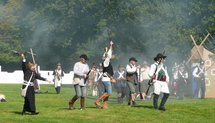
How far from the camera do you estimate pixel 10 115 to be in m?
15.2

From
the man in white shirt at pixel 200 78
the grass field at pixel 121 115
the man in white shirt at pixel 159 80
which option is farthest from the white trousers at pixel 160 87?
the man in white shirt at pixel 200 78

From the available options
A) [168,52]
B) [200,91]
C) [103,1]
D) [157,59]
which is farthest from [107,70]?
[103,1]

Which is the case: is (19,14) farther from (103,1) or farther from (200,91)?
(200,91)

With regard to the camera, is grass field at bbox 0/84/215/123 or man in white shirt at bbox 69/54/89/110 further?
man in white shirt at bbox 69/54/89/110

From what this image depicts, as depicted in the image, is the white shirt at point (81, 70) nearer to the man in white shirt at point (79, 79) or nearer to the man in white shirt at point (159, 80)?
the man in white shirt at point (79, 79)

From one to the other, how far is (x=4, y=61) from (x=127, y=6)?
24143mm

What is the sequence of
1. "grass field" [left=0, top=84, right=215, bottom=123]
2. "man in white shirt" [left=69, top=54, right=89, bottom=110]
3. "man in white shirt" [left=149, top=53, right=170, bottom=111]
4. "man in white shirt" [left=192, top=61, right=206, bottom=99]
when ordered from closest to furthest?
"grass field" [left=0, top=84, right=215, bottom=123] < "man in white shirt" [left=69, top=54, right=89, bottom=110] < "man in white shirt" [left=149, top=53, right=170, bottom=111] < "man in white shirt" [left=192, top=61, right=206, bottom=99]

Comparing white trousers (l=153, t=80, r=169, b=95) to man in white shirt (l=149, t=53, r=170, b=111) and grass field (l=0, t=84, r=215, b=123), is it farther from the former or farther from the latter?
grass field (l=0, t=84, r=215, b=123)

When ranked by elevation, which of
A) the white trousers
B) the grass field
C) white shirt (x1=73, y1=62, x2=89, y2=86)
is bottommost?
the grass field

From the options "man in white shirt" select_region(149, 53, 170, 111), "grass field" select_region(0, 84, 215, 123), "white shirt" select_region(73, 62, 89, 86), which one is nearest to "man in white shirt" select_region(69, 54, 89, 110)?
"white shirt" select_region(73, 62, 89, 86)

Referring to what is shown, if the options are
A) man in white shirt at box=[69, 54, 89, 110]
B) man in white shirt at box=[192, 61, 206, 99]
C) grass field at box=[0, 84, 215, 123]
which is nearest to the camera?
grass field at box=[0, 84, 215, 123]

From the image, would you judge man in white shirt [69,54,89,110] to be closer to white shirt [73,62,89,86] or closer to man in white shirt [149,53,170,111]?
white shirt [73,62,89,86]

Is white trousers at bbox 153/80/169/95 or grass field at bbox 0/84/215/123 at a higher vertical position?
white trousers at bbox 153/80/169/95

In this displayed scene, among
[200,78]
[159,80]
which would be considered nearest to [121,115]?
[159,80]
